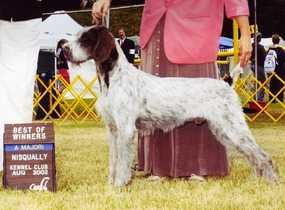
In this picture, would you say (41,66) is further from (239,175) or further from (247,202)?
(247,202)

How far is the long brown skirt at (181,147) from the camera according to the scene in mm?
4938

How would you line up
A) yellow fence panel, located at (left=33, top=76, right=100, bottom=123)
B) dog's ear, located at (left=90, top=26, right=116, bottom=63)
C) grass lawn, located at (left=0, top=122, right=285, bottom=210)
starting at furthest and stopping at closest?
yellow fence panel, located at (left=33, top=76, right=100, bottom=123) → dog's ear, located at (left=90, top=26, right=116, bottom=63) → grass lawn, located at (left=0, top=122, right=285, bottom=210)

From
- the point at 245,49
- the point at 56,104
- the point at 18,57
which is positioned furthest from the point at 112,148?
the point at 56,104

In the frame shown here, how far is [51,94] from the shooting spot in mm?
12930

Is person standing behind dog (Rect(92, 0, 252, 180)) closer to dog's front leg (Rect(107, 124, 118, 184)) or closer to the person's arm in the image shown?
the person's arm

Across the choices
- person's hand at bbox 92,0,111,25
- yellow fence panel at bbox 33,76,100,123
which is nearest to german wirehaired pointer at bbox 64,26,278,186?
person's hand at bbox 92,0,111,25

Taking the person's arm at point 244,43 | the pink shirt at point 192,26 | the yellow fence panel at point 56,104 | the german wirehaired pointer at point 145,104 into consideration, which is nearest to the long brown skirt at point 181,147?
the pink shirt at point 192,26

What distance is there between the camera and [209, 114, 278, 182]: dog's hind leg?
459cm

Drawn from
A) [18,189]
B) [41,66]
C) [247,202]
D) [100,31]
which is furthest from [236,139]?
[41,66]

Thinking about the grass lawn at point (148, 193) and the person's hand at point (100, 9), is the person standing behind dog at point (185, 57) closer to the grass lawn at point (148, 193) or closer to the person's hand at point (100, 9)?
the grass lawn at point (148, 193)

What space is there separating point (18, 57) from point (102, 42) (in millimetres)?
767

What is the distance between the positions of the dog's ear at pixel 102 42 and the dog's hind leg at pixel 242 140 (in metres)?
0.90

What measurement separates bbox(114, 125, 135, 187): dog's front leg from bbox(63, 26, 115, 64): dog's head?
0.51 metres

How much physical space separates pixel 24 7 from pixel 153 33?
98 cm
